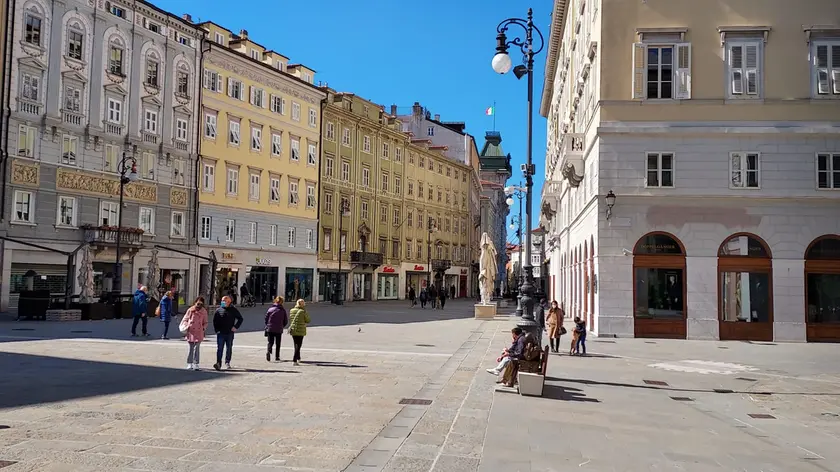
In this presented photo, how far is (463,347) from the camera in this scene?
2159 cm

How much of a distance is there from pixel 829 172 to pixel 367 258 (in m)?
45.0

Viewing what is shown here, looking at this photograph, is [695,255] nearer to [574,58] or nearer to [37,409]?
[574,58]

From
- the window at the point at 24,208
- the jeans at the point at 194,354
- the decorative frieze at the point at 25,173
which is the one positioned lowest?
the jeans at the point at 194,354

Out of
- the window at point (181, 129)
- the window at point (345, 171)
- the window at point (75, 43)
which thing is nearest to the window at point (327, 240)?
the window at point (345, 171)

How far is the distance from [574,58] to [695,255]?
15.7 meters

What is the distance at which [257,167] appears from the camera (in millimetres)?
51906

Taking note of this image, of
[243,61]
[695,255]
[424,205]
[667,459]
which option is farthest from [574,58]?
[424,205]

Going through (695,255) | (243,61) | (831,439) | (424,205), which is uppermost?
(243,61)

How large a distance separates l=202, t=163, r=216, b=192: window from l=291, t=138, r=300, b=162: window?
903cm

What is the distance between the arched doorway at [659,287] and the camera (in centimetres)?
2494

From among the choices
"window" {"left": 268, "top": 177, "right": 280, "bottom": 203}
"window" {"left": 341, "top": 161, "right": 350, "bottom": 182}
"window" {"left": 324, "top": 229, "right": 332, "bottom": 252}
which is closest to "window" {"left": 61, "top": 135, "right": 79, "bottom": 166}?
"window" {"left": 268, "top": 177, "right": 280, "bottom": 203}

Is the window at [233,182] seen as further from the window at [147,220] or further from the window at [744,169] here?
the window at [744,169]

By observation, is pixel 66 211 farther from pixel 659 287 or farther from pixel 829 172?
pixel 829 172

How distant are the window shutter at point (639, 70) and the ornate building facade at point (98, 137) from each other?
26.8 metres
